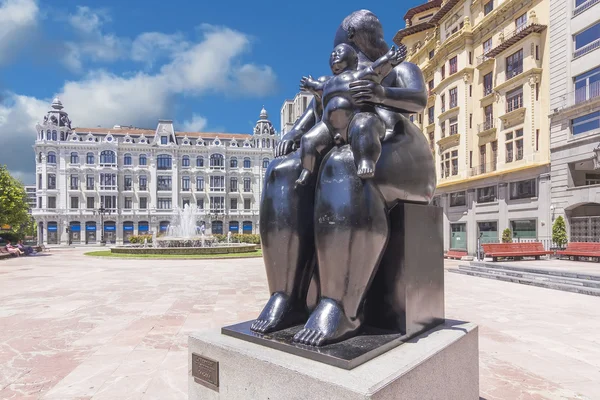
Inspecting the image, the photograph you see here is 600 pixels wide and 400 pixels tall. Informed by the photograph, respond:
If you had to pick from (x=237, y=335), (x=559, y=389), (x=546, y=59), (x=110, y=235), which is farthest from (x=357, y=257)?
(x=110, y=235)

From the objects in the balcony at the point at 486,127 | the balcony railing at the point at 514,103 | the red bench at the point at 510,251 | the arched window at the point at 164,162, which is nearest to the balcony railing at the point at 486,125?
the balcony at the point at 486,127

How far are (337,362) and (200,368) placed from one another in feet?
2.99

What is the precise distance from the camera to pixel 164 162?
57.1m

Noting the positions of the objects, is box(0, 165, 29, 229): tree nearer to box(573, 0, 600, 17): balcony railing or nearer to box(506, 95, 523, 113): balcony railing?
box(506, 95, 523, 113): balcony railing

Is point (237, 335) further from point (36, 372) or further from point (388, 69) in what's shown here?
point (36, 372)

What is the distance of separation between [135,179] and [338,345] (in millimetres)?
59157

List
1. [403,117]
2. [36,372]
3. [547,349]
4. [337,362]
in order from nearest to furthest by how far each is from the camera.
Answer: [337,362] → [403,117] → [36,372] → [547,349]

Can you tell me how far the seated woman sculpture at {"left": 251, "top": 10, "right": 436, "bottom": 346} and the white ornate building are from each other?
5560cm

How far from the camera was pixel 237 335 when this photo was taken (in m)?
2.28

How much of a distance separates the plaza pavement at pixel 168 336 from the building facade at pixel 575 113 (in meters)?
12.6

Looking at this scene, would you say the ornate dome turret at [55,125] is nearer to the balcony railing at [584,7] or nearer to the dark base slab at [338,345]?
the balcony railing at [584,7]

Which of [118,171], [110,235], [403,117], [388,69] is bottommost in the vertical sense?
[110,235]

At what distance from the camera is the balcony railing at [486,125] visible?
25406 millimetres

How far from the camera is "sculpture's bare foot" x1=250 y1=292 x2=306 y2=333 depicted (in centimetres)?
228
